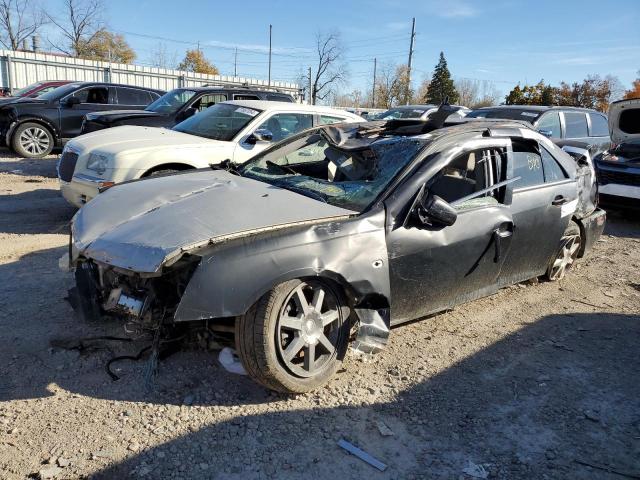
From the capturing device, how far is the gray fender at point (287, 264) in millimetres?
2676

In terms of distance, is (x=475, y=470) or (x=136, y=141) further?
(x=136, y=141)

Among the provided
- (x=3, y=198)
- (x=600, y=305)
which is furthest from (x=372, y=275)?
(x=3, y=198)

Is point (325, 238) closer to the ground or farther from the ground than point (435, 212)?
closer to the ground

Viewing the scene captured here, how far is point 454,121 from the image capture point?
15.0ft

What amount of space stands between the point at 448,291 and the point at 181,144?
4.09 metres

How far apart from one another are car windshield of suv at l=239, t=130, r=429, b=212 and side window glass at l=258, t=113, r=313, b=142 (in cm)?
245

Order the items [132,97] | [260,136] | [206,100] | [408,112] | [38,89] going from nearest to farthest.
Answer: [260,136], [206,100], [132,97], [408,112], [38,89]

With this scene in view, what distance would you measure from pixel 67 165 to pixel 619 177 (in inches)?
332

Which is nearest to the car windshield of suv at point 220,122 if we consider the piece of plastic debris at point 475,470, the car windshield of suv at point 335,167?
the car windshield of suv at point 335,167

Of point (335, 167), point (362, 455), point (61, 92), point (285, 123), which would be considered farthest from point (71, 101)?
point (362, 455)

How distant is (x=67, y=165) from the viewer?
6.24 metres

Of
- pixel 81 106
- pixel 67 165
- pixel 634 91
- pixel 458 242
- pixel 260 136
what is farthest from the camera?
pixel 634 91

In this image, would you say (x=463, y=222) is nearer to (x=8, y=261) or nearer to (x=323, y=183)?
(x=323, y=183)

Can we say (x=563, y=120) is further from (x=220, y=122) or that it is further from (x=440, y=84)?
(x=440, y=84)
